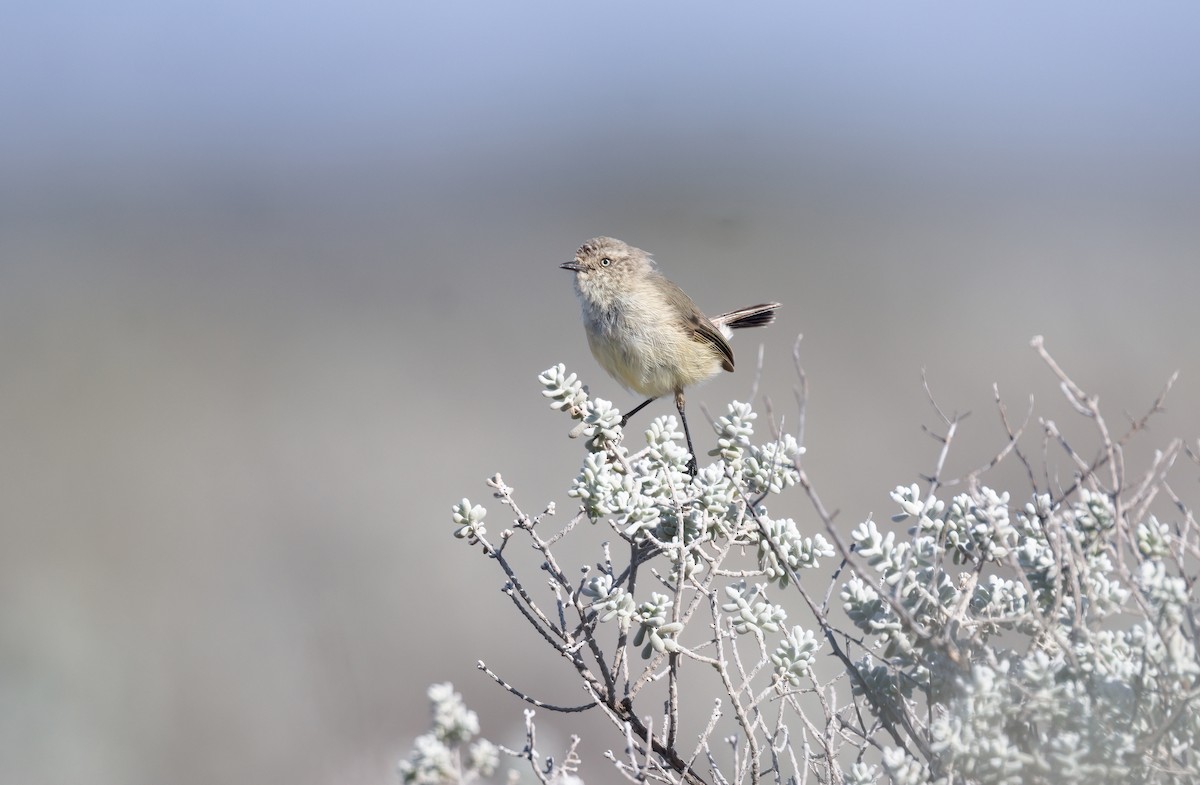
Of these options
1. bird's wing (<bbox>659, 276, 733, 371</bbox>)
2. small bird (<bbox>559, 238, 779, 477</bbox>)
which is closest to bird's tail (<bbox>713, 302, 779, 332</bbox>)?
bird's wing (<bbox>659, 276, 733, 371</bbox>)

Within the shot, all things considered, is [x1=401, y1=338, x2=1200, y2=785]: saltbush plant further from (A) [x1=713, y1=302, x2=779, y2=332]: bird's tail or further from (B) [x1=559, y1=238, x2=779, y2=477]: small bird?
(A) [x1=713, y1=302, x2=779, y2=332]: bird's tail

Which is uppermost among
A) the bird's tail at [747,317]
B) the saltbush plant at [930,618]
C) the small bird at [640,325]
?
the bird's tail at [747,317]

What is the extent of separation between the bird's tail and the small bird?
0.96 m

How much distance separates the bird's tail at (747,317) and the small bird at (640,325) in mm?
957

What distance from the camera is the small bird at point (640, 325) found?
17.5 feet

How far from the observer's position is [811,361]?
68.6 ft

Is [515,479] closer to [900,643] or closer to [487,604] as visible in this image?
[487,604]

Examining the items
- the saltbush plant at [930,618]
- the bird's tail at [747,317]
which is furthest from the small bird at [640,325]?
the saltbush plant at [930,618]

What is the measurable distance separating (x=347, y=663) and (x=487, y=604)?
12.5ft

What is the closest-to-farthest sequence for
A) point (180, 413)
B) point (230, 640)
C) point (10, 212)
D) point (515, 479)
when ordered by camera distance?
point (230, 640)
point (515, 479)
point (180, 413)
point (10, 212)

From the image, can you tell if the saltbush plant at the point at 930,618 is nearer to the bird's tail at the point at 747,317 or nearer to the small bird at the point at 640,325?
the small bird at the point at 640,325

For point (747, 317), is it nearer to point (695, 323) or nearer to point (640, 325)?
point (695, 323)

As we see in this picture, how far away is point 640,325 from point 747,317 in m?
1.89

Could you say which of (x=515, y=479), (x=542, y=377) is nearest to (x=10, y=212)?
(x=515, y=479)
